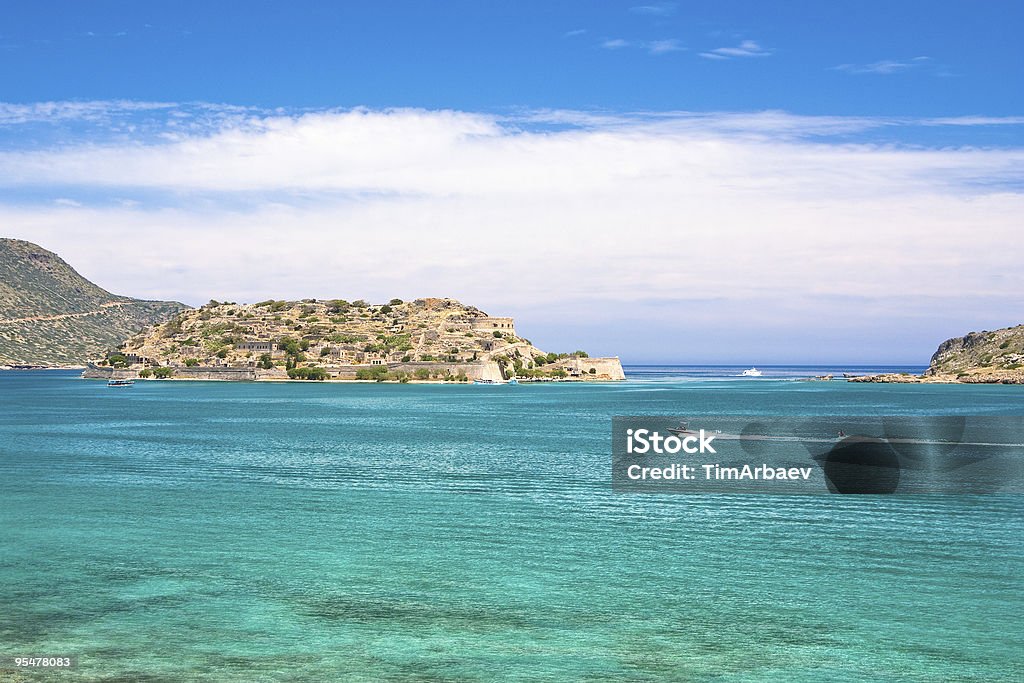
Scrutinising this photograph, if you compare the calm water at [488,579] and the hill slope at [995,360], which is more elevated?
the hill slope at [995,360]

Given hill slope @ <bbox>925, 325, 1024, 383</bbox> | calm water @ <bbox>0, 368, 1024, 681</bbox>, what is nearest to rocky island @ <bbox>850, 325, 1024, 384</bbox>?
hill slope @ <bbox>925, 325, 1024, 383</bbox>

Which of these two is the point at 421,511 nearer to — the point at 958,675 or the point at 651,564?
the point at 651,564

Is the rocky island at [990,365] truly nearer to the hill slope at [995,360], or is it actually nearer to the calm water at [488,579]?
the hill slope at [995,360]

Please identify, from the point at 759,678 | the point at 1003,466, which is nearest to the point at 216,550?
the point at 759,678

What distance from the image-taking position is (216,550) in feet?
72.8

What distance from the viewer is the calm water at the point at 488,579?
1434cm

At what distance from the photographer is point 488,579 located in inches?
759

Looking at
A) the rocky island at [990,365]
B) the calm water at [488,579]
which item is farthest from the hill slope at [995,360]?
the calm water at [488,579]

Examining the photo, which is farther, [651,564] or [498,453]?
[498,453]

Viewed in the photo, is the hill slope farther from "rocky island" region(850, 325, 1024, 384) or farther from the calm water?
the calm water

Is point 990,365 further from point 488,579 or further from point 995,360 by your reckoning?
point 488,579

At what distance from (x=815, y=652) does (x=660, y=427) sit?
151 ft

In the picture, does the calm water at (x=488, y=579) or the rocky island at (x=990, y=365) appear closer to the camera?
the calm water at (x=488, y=579)

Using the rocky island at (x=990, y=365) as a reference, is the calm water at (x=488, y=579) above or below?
below
